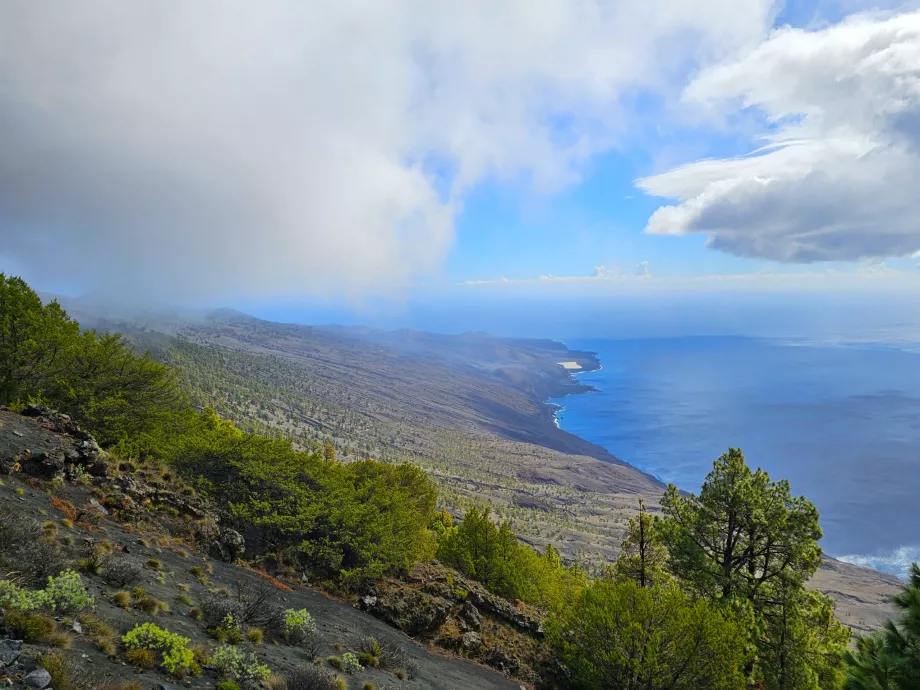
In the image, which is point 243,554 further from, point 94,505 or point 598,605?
point 598,605

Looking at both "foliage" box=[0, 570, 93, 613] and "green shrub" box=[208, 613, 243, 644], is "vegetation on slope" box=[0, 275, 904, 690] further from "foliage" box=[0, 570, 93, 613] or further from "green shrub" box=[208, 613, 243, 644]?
"foliage" box=[0, 570, 93, 613]

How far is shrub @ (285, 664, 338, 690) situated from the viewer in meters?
9.89

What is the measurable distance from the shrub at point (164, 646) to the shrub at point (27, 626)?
4.25 feet

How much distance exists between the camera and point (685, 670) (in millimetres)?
14562

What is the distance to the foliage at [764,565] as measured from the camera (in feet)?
51.8

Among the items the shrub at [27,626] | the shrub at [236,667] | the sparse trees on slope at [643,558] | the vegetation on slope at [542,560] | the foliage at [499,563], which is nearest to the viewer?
the shrub at [27,626]

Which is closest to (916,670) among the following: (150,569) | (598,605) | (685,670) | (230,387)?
(685,670)

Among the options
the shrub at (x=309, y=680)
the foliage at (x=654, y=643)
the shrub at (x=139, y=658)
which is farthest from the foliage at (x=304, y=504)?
the shrub at (x=139, y=658)

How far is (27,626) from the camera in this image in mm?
7531

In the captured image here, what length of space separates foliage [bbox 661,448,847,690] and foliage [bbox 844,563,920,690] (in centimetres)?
756

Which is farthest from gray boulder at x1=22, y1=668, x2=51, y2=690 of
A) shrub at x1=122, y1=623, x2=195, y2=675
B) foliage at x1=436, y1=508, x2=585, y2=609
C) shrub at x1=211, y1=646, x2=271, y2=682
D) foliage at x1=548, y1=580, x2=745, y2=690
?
foliage at x1=436, y1=508, x2=585, y2=609

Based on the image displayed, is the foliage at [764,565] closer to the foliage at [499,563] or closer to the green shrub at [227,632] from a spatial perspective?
the foliage at [499,563]

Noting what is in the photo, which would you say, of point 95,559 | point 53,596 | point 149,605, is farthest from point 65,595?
point 95,559

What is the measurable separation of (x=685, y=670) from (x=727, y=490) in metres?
6.64
